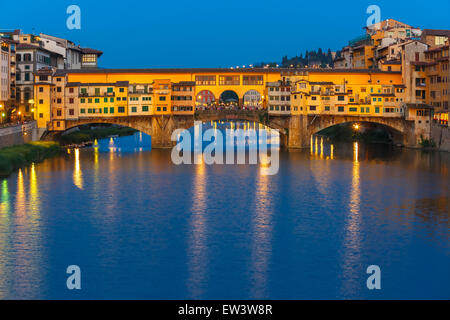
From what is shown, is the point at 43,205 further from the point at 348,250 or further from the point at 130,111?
the point at 130,111

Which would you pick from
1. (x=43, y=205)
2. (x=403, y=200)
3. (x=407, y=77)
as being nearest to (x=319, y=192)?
(x=403, y=200)

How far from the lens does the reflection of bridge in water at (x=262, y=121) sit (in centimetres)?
5798

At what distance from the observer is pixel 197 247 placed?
2286cm

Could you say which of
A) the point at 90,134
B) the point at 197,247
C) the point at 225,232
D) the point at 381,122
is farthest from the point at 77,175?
the point at 90,134

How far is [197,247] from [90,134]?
51580mm

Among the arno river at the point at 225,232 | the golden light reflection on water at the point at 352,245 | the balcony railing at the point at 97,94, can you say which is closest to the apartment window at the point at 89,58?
the balcony railing at the point at 97,94

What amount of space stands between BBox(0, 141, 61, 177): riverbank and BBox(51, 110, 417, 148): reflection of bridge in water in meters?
6.01

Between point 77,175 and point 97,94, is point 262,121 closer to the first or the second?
point 97,94

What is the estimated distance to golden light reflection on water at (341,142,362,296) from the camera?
62.5ft

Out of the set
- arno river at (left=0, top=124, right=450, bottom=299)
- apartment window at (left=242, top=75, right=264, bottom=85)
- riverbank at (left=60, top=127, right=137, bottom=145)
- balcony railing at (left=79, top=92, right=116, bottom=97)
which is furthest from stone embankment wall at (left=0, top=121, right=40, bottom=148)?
apartment window at (left=242, top=75, right=264, bottom=85)

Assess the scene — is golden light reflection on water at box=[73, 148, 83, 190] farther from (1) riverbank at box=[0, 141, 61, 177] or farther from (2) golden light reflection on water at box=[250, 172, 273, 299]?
(2) golden light reflection on water at box=[250, 172, 273, 299]

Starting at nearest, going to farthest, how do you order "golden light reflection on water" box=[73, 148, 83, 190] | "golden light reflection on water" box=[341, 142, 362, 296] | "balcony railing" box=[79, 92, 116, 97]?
"golden light reflection on water" box=[341, 142, 362, 296], "golden light reflection on water" box=[73, 148, 83, 190], "balcony railing" box=[79, 92, 116, 97]

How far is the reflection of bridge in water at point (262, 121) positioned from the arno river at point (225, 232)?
14785 mm

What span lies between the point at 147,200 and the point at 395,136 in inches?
1403
